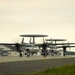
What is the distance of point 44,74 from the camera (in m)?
20.3

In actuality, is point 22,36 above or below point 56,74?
above

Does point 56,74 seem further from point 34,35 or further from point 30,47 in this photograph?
point 34,35

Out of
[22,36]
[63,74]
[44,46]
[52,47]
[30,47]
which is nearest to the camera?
[63,74]

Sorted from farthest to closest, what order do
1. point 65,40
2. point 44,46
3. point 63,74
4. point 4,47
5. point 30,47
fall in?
1. point 4,47
2. point 65,40
3. point 44,46
4. point 30,47
5. point 63,74

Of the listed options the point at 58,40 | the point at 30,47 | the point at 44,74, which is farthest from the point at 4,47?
the point at 44,74

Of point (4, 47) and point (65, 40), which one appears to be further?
point (4, 47)

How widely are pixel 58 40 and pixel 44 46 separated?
158 feet

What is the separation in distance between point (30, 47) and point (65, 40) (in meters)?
59.7

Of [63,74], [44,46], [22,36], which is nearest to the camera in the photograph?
[63,74]

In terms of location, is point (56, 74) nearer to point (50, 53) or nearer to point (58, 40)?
point (50, 53)

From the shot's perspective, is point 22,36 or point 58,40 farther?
point 58,40

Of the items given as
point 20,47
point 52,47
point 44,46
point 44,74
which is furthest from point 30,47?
point 44,74

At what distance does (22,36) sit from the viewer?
119 meters

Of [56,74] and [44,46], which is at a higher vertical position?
[44,46]
